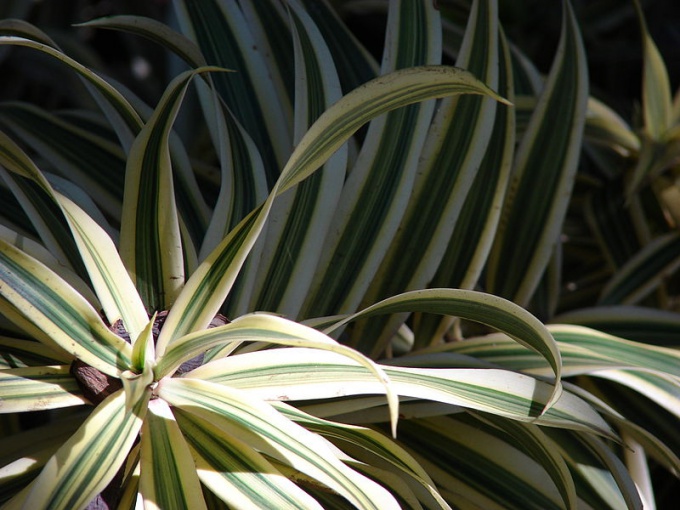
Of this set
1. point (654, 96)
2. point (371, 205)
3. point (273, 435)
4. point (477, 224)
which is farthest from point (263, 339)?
point (654, 96)

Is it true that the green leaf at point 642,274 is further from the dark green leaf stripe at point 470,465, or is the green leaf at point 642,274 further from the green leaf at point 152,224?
the green leaf at point 152,224

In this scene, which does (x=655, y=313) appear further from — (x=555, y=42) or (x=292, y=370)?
(x=555, y=42)

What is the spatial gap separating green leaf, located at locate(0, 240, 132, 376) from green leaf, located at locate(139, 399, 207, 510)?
0.05 meters

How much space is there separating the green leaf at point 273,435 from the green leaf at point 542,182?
0.43m

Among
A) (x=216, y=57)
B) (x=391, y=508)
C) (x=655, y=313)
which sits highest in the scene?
(x=216, y=57)

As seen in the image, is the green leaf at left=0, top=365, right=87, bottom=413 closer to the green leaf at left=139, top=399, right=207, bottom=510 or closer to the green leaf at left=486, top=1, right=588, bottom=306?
the green leaf at left=139, top=399, right=207, bottom=510

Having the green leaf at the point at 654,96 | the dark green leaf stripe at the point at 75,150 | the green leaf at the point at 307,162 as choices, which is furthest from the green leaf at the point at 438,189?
the green leaf at the point at 654,96

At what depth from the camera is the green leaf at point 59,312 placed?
52cm

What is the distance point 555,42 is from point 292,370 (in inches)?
50.6

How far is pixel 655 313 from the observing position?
0.86 m

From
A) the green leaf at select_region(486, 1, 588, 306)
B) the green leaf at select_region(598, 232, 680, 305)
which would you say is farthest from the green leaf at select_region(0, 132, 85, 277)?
the green leaf at select_region(598, 232, 680, 305)

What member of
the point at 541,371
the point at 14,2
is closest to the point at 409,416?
the point at 541,371

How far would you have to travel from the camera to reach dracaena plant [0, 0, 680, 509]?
525mm

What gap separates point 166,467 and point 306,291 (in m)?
0.22
